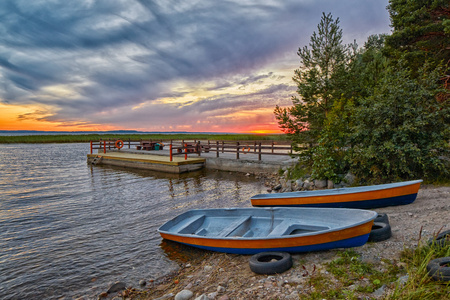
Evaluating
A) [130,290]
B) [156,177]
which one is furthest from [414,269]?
[156,177]

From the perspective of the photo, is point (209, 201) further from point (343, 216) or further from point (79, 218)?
point (343, 216)

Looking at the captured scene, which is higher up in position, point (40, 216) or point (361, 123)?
point (361, 123)

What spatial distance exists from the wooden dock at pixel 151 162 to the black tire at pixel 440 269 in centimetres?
1598

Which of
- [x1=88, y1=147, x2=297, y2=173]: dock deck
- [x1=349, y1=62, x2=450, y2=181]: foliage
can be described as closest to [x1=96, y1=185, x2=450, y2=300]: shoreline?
[x1=349, y1=62, x2=450, y2=181]: foliage

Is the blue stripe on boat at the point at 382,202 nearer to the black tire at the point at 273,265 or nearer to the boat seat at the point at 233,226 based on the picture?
Result: the boat seat at the point at 233,226

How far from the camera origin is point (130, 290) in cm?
475

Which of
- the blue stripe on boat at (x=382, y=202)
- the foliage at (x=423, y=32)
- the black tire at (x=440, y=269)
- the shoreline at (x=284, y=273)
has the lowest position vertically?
the shoreline at (x=284, y=273)

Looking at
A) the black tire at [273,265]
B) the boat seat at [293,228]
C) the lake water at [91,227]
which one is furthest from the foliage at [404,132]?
the black tire at [273,265]

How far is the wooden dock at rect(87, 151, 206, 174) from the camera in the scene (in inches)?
725

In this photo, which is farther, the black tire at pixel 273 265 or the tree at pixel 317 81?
the tree at pixel 317 81

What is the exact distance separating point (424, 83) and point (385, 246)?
7566 mm

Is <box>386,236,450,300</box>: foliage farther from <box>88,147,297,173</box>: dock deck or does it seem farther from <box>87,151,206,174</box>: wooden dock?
<box>87,151,206,174</box>: wooden dock

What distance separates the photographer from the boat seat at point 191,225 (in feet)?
20.7

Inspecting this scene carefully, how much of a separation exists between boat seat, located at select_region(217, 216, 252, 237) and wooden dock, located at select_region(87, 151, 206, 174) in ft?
40.5
